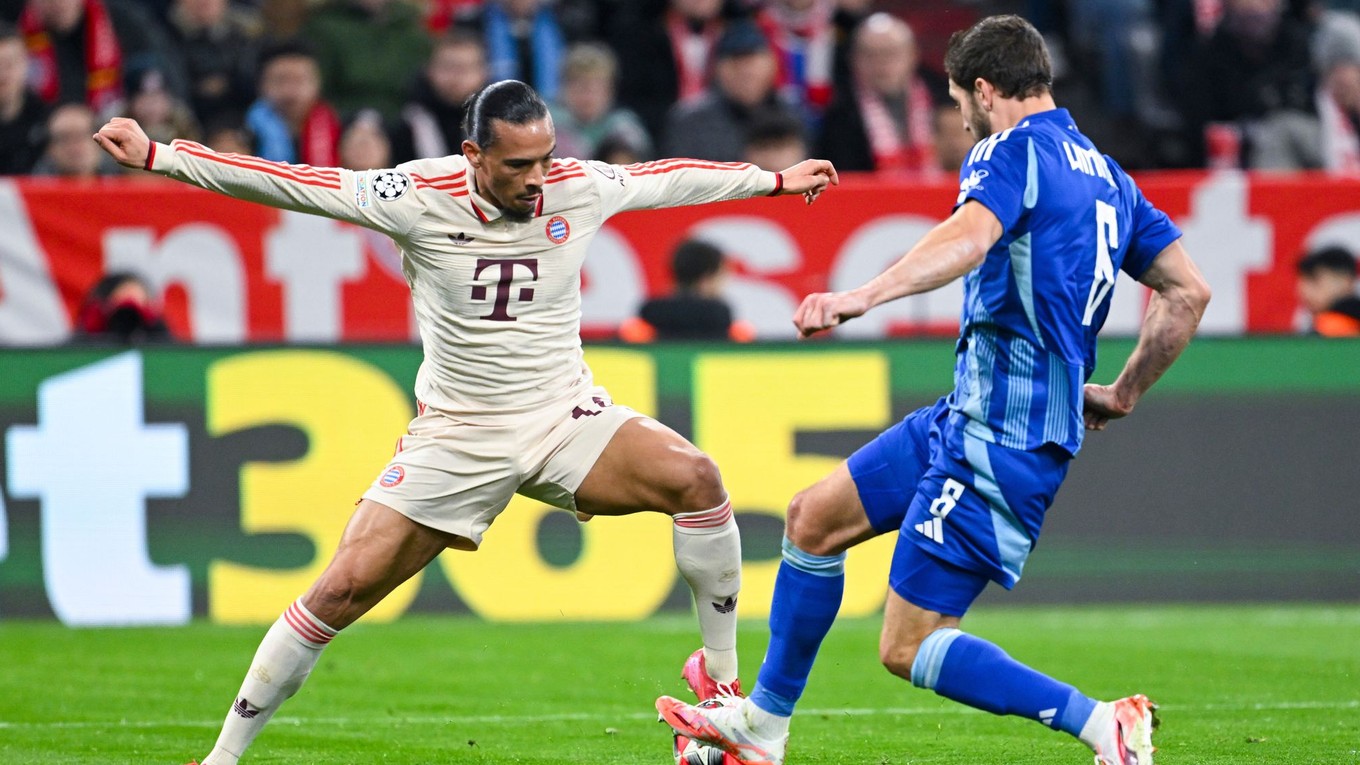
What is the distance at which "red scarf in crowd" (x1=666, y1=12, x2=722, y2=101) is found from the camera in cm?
1418

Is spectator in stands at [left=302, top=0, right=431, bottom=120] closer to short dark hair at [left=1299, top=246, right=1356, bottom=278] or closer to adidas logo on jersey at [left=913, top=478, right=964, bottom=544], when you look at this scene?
short dark hair at [left=1299, top=246, right=1356, bottom=278]

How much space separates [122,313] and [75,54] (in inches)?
141

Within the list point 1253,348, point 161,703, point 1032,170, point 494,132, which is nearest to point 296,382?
point 161,703

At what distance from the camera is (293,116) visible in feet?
42.7

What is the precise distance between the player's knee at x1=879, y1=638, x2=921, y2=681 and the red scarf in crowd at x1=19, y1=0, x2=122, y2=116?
9918mm

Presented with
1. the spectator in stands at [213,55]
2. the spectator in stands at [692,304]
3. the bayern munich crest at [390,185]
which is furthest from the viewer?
the spectator in stands at [213,55]

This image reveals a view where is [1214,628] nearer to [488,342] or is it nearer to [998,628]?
[998,628]

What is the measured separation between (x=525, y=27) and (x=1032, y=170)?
9.46m

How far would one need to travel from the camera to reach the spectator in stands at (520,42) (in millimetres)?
13898

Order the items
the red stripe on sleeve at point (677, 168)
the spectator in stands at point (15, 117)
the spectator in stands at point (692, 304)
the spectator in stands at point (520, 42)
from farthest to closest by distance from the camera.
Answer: the spectator in stands at point (520, 42) → the spectator in stands at point (15, 117) → the spectator in stands at point (692, 304) → the red stripe on sleeve at point (677, 168)

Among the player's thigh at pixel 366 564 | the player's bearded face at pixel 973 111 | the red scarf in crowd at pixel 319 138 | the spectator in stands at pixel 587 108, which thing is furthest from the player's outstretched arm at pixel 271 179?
the spectator in stands at pixel 587 108

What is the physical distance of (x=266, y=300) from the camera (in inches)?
457

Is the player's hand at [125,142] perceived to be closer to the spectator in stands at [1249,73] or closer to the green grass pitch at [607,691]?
the green grass pitch at [607,691]

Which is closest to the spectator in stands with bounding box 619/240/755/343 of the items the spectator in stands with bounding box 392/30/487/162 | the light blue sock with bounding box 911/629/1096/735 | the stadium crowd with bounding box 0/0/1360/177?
the stadium crowd with bounding box 0/0/1360/177
